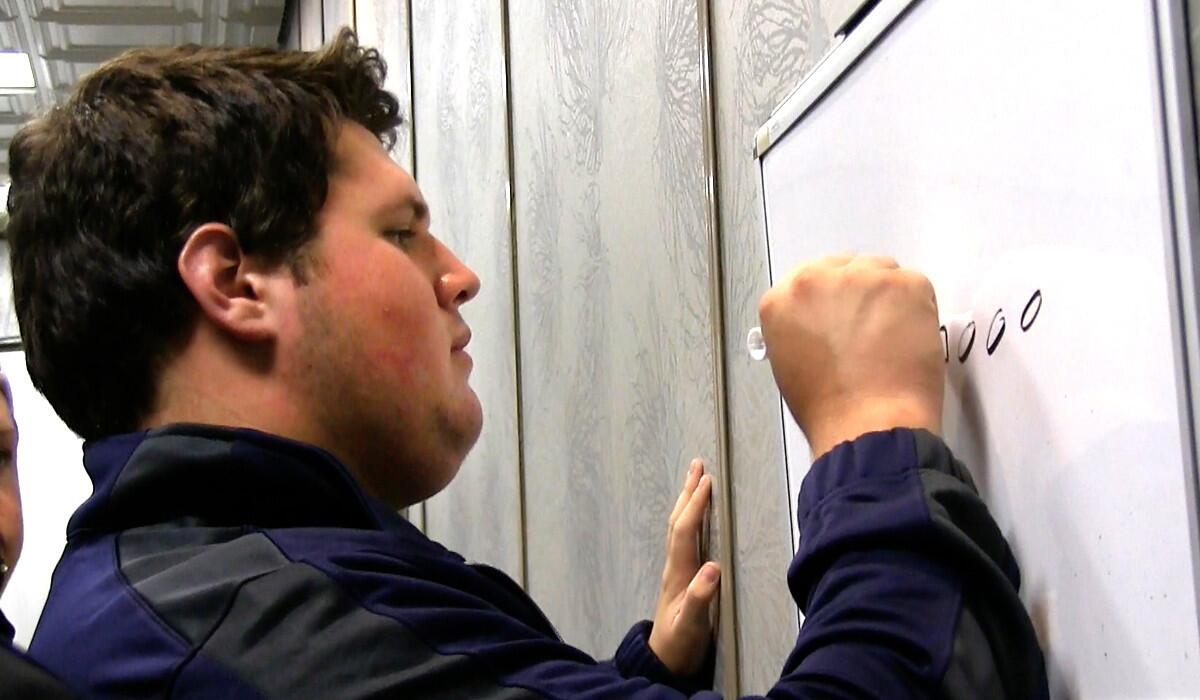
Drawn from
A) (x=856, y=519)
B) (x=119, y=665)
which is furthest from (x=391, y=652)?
(x=856, y=519)

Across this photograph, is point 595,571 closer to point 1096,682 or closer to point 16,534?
point 16,534

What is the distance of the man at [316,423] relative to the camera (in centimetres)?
57

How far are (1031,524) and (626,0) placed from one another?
0.93 m

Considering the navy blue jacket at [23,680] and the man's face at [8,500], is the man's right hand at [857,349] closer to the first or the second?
the navy blue jacket at [23,680]

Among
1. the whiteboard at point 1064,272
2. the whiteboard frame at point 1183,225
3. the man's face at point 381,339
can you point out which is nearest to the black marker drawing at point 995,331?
the whiteboard at point 1064,272

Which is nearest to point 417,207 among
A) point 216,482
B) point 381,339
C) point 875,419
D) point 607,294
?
point 381,339

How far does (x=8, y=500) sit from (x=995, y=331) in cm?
70

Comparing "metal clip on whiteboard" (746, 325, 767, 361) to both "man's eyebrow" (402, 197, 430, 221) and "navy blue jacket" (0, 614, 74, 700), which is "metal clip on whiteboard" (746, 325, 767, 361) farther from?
"navy blue jacket" (0, 614, 74, 700)

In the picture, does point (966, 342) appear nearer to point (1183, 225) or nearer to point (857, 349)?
point (857, 349)

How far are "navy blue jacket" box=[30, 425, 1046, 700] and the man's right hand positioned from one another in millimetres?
29

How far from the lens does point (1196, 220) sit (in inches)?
17.7

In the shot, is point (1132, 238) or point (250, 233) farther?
→ point (250, 233)

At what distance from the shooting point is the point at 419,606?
609 mm


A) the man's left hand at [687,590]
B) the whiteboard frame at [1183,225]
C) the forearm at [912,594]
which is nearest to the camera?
the whiteboard frame at [1183,225]
